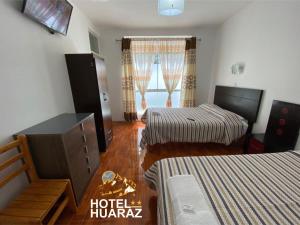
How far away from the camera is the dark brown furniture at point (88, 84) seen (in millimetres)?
2164

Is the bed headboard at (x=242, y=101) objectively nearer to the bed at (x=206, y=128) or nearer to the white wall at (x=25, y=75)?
the bed at (x=206, y=128)

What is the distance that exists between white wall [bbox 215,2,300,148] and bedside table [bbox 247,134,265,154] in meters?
0.27

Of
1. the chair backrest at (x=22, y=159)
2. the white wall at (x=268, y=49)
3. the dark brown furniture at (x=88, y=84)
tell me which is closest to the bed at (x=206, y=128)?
the white wall at (x=268, y=49)

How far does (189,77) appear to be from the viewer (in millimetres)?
3941

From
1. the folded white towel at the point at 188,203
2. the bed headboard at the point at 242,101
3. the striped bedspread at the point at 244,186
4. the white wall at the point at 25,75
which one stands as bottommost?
the striped bedspread at the point at 244,186

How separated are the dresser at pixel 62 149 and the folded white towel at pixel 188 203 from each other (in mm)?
1022

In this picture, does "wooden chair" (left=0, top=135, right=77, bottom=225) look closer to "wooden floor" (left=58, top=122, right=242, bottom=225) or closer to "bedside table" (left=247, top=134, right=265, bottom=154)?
"wooden floor" (left=58, top=122, right=242, bottom=225)

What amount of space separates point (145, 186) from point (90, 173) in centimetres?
75

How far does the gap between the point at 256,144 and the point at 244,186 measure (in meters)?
1.44

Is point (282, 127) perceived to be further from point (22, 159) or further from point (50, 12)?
point (50, 12)

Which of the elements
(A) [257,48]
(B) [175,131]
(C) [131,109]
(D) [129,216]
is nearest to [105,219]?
(D) [129,216]

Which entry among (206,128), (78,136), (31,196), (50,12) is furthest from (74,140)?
(206,128)

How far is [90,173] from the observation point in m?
1.90

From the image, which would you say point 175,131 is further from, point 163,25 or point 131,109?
point 163,25
